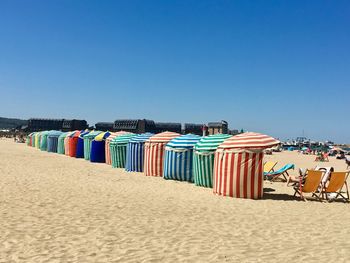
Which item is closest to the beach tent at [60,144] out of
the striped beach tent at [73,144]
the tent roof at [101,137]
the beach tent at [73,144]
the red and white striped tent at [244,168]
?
the beach tent at [73,144]

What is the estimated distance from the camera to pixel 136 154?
16.3m

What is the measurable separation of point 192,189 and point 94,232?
5.64 metres

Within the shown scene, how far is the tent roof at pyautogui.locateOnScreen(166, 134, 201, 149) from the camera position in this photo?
13.3m

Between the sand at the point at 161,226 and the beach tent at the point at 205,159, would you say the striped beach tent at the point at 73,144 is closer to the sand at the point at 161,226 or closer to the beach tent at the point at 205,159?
the sand at the point at 161,226

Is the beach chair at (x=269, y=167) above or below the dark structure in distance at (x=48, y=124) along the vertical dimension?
below

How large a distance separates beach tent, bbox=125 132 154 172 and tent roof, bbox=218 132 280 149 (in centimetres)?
618

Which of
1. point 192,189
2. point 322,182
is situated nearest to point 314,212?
point 322,182

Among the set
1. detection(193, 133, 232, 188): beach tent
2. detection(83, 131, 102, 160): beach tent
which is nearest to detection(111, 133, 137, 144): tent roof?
A: detection(83, 131, 102, 160): beach tent

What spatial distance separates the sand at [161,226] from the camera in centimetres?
511

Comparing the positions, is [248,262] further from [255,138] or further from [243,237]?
[255,138]

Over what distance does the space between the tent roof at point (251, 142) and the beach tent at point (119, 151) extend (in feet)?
27.7

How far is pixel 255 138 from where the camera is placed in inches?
406

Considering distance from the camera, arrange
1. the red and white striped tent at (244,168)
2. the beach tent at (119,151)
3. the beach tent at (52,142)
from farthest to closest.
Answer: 1. the beach tent at (52,142)
2. the beach tent at (119,151)
3. the red and white striped tent at (244,168)

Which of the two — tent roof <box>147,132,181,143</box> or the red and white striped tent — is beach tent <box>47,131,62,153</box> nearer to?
tent roof <box>147,132,181,143</box>
